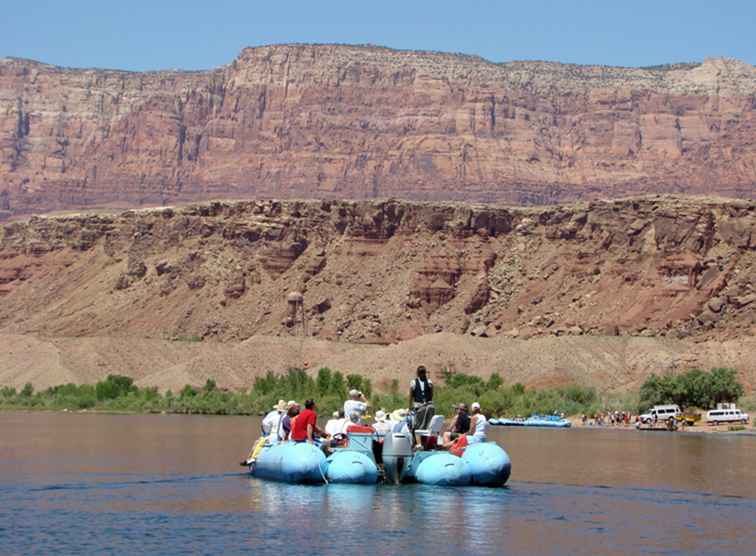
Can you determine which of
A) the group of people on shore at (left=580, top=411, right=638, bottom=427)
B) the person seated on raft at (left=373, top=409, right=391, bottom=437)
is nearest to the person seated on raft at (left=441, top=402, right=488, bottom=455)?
the person seated on raft at (left=373, top=409, right=391, bottom=437)

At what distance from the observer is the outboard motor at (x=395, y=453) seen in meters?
47.7

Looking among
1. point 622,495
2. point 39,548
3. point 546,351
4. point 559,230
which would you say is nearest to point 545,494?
point 622,495

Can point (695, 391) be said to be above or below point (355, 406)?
above

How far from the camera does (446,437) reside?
4875 cm

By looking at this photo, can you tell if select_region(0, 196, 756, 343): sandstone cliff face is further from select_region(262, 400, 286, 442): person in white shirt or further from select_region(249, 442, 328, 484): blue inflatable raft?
select_region(249, 442, 328, 484): blue inflatable raft

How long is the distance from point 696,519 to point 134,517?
13.1m

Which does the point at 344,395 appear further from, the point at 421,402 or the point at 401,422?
the point at 401,422

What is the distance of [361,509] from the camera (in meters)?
42.7

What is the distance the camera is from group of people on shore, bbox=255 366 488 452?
4759cm

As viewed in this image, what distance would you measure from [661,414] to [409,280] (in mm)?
57050

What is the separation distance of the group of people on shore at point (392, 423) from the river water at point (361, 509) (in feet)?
5.06

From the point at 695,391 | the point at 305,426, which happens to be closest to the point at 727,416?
the point at 695,391

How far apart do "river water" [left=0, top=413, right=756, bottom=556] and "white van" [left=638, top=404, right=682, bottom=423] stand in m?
35.1

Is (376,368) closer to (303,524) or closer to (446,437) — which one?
(446,437)
